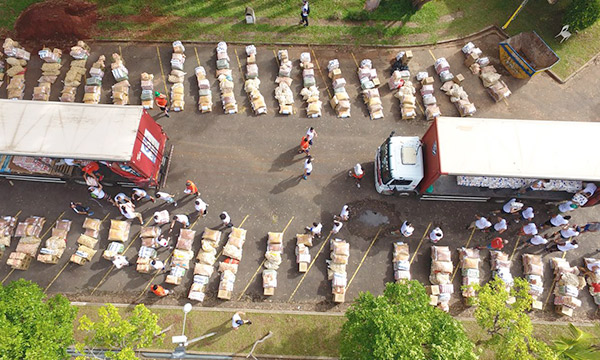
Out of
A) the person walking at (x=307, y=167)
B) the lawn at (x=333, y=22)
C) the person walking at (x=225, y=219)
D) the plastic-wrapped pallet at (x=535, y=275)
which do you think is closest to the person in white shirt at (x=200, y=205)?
the person walking at (x=225, y=219)

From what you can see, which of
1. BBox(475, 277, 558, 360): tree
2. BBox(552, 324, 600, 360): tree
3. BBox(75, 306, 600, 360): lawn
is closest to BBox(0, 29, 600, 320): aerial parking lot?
BBox(75, 306, 600, 360): lawn

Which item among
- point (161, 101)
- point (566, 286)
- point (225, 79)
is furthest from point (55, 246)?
point (566, 286)

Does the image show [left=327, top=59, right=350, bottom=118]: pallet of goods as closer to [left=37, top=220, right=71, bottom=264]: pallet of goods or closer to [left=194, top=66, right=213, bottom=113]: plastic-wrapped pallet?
[left=194, top=66, right=213, bottom=113]: plastic-wrapped pallet

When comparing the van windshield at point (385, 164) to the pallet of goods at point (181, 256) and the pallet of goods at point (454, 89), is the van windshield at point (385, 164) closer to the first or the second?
the pallet of goods at point (454, 89)

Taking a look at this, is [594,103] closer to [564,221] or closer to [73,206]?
[564,221]

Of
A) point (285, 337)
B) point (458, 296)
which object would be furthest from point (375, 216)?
point (285, 337)

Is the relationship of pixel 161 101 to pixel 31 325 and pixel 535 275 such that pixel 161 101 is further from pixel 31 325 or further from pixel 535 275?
pixel 535 275
